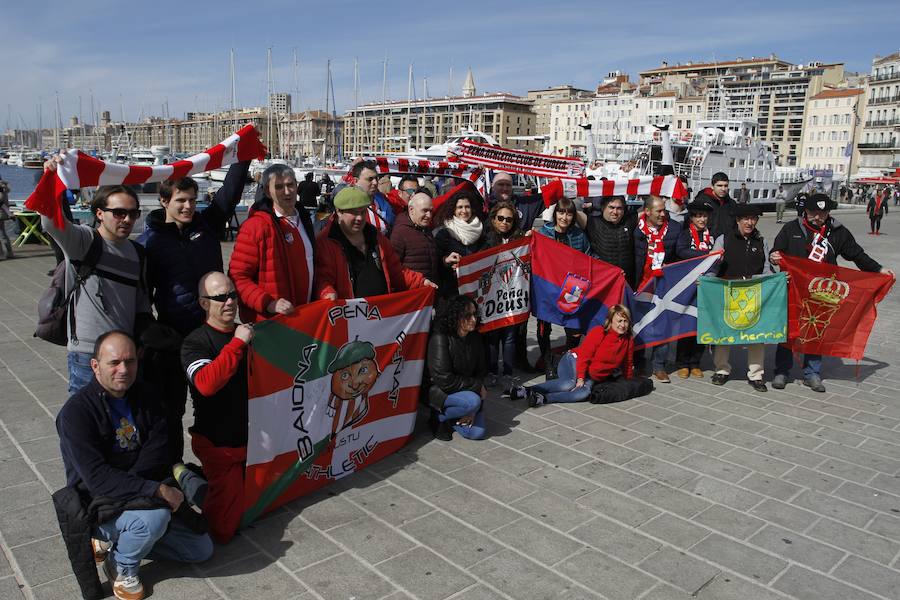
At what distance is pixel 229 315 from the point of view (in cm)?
380

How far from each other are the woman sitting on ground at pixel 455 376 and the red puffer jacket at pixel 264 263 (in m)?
1.19

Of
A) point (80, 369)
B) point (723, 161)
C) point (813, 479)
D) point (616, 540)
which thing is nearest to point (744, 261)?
point (813, 479)

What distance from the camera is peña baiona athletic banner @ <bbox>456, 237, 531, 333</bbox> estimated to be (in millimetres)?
6348

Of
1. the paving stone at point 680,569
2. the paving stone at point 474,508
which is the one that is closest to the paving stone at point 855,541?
the paving stone at point 680,569

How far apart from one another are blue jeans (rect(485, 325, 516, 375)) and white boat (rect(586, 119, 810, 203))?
2894 cm

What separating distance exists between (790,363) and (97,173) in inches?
261

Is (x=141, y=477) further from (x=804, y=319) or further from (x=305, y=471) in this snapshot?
(x=804, y=319)

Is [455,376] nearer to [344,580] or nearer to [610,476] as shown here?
[610,476]

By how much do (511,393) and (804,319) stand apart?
10.5 ft

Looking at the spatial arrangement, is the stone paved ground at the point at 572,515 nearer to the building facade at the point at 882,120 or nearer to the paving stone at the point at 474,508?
the paving stone at the point at 474,508

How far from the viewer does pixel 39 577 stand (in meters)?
3.42

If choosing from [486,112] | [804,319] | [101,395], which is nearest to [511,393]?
[804,319]

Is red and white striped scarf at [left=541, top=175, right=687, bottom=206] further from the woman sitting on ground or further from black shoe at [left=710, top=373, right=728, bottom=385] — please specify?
the woman sitting on ground

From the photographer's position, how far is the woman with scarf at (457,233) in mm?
6391
